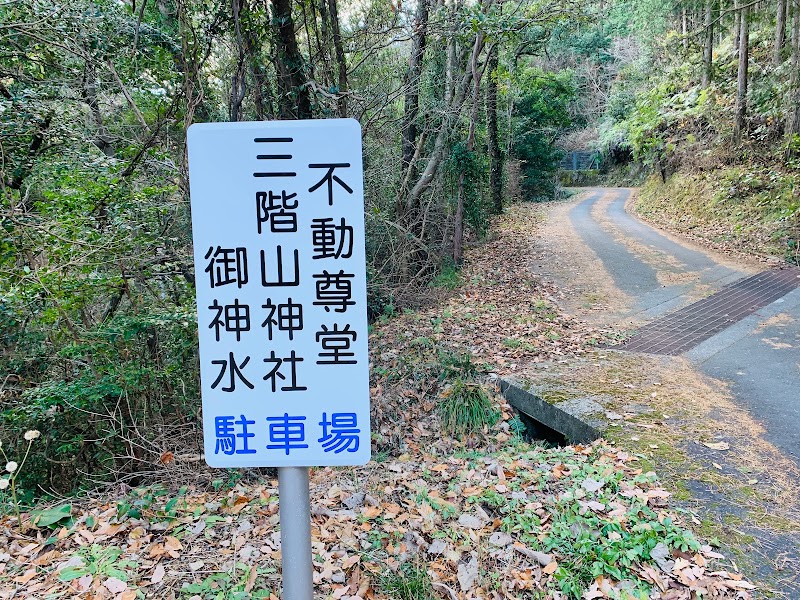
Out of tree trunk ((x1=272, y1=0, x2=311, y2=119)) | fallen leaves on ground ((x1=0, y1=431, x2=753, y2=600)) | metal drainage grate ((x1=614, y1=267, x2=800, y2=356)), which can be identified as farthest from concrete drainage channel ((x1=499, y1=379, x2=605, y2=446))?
tree trunk ((x1=272, y1=0, x2=311, y2=119))

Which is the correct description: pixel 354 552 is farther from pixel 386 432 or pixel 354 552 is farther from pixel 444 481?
pixel 386 432

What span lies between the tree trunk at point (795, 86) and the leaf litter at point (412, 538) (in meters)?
12.8

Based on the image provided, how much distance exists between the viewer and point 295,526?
1574 mm

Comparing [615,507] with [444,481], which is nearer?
[615,507]

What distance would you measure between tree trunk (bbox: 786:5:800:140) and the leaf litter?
12755mm

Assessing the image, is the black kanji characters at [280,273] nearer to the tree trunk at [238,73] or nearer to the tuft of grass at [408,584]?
the tuft of grass at [408,584]

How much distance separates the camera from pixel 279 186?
60.1 inches

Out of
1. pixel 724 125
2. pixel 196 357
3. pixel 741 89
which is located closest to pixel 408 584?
pixel 196 357

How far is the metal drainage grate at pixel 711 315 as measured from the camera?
6.68 meters

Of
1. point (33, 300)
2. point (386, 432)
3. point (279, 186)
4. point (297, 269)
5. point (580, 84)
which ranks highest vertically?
point (580, 84)

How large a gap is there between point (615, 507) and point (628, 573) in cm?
53

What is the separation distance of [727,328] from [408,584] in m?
6.34

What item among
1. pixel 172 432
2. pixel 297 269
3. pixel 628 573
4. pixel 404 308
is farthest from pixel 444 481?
pixel 404 308

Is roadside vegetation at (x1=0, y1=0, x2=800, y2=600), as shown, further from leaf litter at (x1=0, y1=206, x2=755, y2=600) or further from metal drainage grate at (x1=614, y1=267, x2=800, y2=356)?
metal drainage grate at (x1=614, y1=267, x2=800, y2=356)
